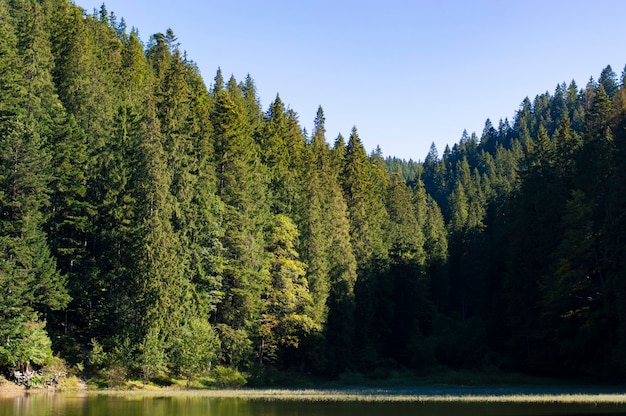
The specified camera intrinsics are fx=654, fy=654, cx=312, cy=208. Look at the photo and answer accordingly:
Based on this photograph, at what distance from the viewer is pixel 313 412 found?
2802 centimetres

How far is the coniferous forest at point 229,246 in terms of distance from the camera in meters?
47.4

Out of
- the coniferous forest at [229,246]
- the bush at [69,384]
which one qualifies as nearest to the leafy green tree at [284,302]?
the coniferous forest at [229,246]

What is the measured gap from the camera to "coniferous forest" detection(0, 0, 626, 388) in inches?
1866

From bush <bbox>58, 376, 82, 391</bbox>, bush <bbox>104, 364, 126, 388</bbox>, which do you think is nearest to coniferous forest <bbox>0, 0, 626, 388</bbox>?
bush <bbox>104, 364, 126, 388</bbox>

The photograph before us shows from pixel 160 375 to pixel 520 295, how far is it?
39.5 meters

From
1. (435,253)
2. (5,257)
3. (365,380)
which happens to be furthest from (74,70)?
(435,253)

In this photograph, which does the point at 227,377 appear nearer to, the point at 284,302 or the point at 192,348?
the point at 192,348

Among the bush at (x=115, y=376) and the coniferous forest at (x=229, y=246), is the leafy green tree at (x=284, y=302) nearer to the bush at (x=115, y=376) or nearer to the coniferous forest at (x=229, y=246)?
the coniferous forest at (x=229, y=246)

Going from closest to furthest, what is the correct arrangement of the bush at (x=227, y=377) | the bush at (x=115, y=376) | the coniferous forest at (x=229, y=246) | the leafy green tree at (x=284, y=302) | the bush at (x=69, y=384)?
1. the bush at (x=69, y=384)
2. the bush at (x=115, y=376)
3. the coniferous forest at (x=229, y=246)
4. the bush at (x=227, y=377)
5. the leafy green tree at (x=284, y=302)

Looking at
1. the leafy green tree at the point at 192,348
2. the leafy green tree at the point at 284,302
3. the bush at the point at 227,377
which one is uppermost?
the leafy green tree at the point at 284,302

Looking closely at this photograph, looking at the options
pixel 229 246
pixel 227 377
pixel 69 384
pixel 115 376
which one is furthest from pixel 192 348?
pixel 229 246

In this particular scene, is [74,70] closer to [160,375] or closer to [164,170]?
[164,170]

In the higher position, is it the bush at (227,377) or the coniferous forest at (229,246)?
the coniferous forest at (229,246)

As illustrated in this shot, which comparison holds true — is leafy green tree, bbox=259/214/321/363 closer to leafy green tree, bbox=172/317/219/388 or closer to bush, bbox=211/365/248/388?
bush, bbox=211/365/248/388
